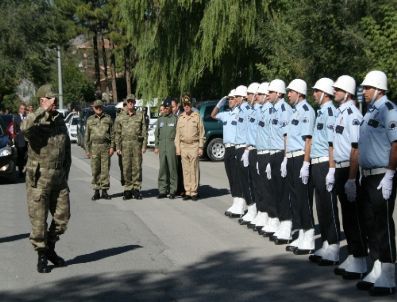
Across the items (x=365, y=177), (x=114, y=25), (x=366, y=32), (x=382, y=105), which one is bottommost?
(x=365, y=177)

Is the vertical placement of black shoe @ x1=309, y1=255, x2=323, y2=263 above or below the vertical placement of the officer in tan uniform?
below

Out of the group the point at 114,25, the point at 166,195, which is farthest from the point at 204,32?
the point at 114,25

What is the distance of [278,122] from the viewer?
10.8m

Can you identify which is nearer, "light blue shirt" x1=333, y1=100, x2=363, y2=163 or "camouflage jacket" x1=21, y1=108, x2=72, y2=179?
"light blue shirt" x1=333, y1=100, x2=363, y2=163

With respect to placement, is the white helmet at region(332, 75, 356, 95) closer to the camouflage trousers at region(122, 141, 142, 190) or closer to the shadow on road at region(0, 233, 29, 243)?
Answer: the shadow on road at region(0, 233, 29, 243)

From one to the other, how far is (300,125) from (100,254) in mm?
2954

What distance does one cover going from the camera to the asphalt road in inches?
314

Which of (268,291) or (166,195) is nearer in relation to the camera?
(268,291)

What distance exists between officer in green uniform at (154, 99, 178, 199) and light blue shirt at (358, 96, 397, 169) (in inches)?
345

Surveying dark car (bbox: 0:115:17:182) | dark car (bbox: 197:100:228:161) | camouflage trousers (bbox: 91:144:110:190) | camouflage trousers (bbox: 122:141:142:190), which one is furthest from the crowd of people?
dark car (bbox: 197:100:228:161)

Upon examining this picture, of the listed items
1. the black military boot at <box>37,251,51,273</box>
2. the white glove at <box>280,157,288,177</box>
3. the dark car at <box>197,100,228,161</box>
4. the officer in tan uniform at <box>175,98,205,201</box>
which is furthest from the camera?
the dark car at <box>197,100,228,161</box>

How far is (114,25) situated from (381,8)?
152 feet

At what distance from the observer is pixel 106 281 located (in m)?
8.55

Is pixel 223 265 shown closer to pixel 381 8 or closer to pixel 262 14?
pixel 381 8
